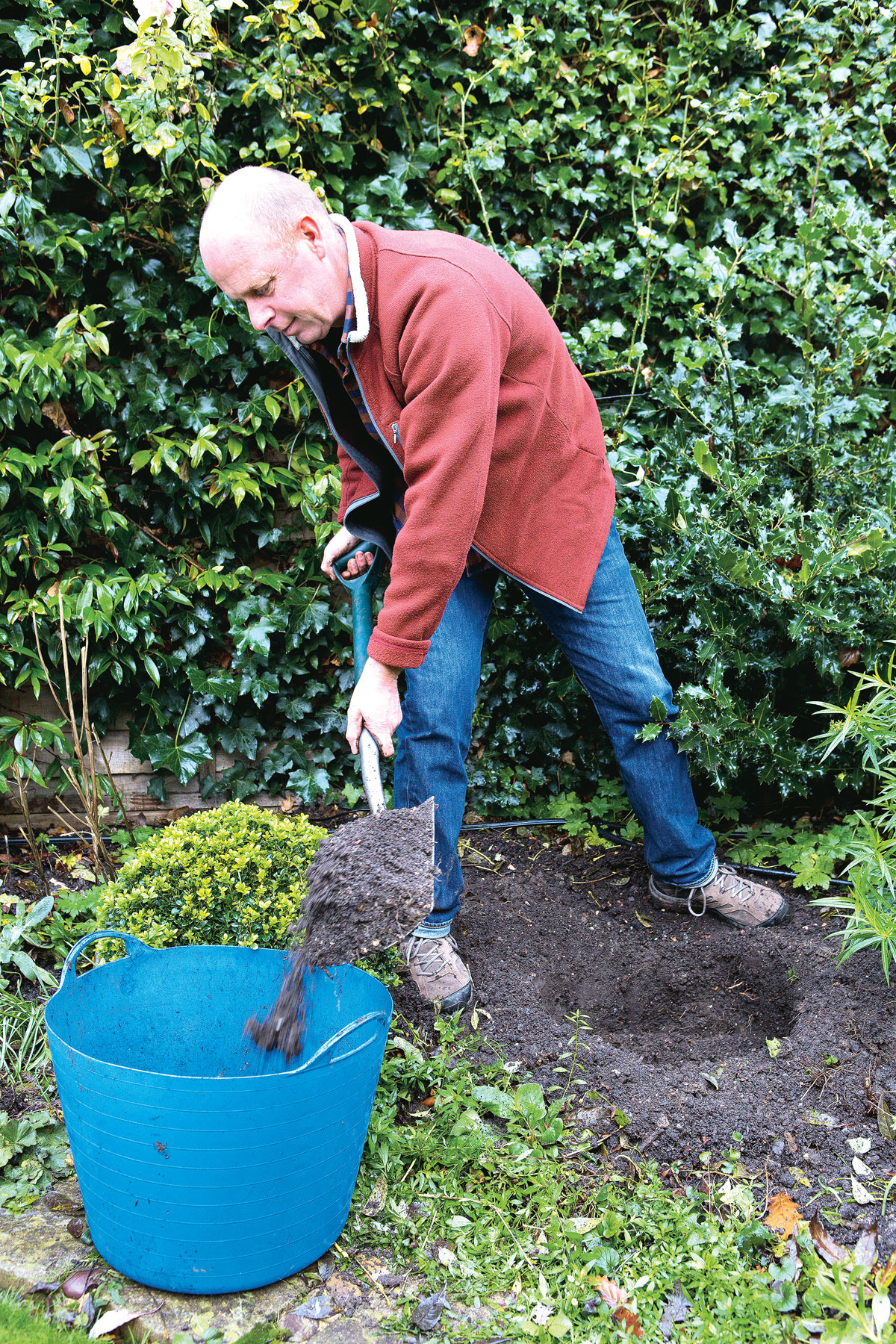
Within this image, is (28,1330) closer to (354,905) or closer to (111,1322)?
(111,1322)

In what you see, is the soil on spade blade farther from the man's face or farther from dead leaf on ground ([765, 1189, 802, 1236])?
the man's face

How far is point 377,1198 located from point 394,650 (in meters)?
1.09

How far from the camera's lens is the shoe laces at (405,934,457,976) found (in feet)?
8.20

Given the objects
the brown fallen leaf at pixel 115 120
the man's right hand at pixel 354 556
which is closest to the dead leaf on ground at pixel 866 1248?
the man's right hand at pixel 354 556

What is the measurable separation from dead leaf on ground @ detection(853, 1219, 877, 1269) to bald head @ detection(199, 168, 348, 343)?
2057 millimetres

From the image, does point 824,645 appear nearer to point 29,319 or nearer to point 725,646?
point 725,646

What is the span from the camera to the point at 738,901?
2.79 meters

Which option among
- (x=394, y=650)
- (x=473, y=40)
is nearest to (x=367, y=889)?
(x=394, y=650)

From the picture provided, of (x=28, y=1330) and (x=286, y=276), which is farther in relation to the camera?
(x=286, y=276)

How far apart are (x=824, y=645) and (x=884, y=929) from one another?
3.15 feet

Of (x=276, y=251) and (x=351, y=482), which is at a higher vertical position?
A: (x=276, y=251)

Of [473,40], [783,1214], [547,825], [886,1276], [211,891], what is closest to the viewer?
[886,1276]

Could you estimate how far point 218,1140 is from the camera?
4.94 feet

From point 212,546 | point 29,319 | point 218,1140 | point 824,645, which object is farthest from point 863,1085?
point 29,319
